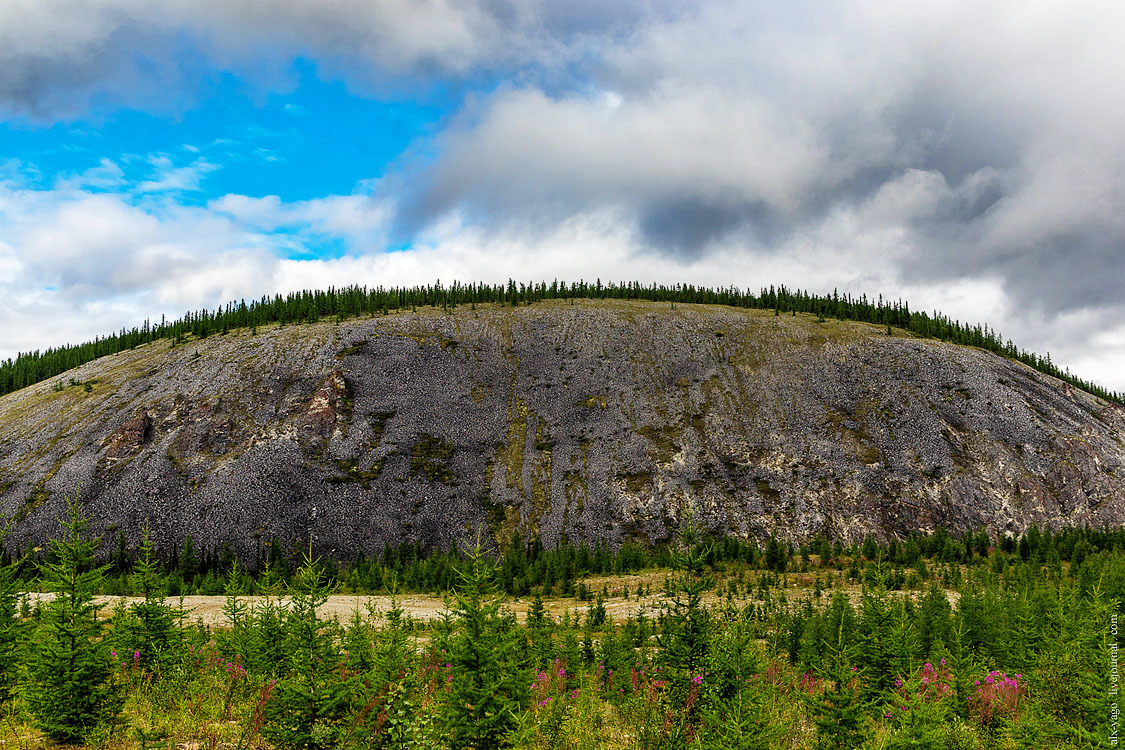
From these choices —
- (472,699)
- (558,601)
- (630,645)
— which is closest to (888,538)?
(558,601)

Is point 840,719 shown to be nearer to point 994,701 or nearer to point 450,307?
point 994,701

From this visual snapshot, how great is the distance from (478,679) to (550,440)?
78.5 m

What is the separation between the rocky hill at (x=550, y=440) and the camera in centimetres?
7069

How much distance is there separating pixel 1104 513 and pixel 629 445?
5788 cm

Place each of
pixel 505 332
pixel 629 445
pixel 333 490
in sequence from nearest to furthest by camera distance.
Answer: pixel 333 490, pixel 629 445, pixel 505 332

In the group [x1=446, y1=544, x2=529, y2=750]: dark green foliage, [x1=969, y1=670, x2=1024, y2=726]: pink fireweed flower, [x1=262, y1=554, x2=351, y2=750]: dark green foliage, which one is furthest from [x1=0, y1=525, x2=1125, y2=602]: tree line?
[x1=446, y1=544, x2=529, y2=750]: dark green foliage

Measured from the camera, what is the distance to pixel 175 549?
6375 centimetres

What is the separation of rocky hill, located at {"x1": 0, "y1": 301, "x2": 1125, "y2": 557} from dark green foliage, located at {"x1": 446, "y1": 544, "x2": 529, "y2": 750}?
2442 inches

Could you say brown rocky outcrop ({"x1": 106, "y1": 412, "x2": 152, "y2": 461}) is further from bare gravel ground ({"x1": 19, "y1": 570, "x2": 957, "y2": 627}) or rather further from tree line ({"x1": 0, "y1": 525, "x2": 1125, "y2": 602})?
bare gravel ground ({"x1": 19, "y1": 570, "x2": 957, "y2": 627})

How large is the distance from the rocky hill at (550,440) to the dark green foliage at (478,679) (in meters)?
62.0

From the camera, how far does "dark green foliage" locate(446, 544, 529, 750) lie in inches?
303

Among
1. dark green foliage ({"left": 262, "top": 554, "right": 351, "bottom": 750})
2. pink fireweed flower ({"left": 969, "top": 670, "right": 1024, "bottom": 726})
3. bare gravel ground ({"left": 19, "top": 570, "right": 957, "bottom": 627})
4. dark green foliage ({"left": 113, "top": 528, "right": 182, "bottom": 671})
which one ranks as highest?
dark green foliage ({"left": 262, "top": 554, "right": 351, "bottom": 750})

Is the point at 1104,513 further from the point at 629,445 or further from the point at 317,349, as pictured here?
the point at 317,349

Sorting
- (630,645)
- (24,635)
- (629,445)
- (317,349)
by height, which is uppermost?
(317,349)
